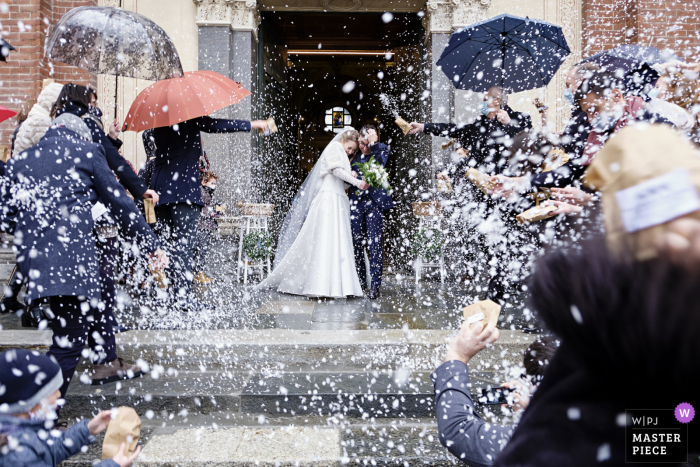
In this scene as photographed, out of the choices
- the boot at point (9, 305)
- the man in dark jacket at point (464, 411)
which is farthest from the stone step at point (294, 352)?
the man in dark jacket at point (464, 411)

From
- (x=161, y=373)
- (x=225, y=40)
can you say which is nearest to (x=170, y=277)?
(x=161, y=373)

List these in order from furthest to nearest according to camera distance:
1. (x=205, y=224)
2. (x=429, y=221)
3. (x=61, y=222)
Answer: (x=429, y=221) < (x=205, y=224) < (x=61, y=222)

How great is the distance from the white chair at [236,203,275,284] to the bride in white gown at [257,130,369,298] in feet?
2.49

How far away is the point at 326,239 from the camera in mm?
5785

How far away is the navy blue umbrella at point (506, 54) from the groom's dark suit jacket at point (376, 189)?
1.28 meters

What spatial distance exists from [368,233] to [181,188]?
2.27 m

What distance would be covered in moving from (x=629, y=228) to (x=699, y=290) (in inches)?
3.7

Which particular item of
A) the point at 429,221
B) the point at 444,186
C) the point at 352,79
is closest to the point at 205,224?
the point at 429,221

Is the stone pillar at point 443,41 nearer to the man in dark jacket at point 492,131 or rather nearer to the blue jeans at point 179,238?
the man in dark jacket at point 492,131

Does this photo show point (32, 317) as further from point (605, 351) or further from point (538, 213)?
point (605, 351)

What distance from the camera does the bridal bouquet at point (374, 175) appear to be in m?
5.72

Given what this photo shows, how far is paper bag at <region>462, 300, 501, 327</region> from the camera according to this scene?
4.28 ft

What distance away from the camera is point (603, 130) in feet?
9.61

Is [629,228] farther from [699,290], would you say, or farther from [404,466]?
[404,466]
